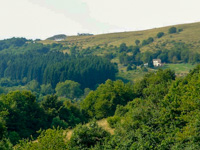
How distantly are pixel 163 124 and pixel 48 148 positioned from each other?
16.7 meters

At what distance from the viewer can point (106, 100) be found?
260ft

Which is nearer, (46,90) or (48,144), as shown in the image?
(48,144)

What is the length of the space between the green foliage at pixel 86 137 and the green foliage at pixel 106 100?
35.2 m

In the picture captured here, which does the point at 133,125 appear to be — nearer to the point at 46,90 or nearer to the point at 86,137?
the point at 86,137

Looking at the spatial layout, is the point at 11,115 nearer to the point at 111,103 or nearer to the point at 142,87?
the point at 111,103

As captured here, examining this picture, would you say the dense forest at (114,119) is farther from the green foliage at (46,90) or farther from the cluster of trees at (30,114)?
the green foliage at (46,90)

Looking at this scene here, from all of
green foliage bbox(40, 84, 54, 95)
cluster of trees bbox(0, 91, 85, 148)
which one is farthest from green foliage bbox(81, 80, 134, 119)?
green foliage bbox(40, 84, 54, 95)

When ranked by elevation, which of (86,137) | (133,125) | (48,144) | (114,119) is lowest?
(114,119)

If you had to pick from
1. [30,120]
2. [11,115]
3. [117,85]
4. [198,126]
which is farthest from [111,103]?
[198,126]

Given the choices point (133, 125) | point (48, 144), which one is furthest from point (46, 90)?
point (48, 144)

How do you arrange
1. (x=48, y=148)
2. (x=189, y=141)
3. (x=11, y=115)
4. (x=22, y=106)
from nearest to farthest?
(x=48, y=148) < (x=189, y=141) < (x=11, y=115) < (x=22, y=106)

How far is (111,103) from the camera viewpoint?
79000 mm

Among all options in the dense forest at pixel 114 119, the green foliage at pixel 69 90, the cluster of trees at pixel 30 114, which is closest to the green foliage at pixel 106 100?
the dense forest at pixel 114 119

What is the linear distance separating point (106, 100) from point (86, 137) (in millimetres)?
38571
